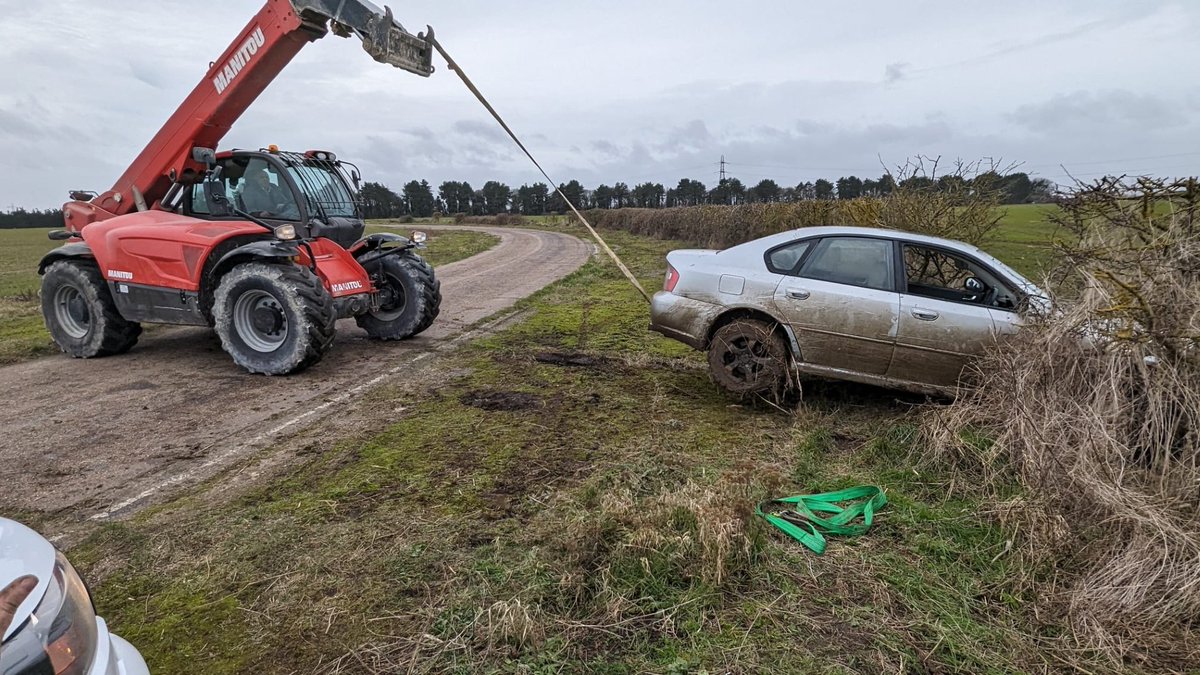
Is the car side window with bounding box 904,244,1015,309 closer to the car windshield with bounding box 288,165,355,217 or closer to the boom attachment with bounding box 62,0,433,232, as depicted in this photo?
the boom attachment with bounding box 62,0,433,232

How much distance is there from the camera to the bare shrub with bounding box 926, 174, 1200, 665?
Answer: 113 inches

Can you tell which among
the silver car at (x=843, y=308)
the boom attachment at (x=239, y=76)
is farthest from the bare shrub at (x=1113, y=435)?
the boom attachment at (x=239, y=76)

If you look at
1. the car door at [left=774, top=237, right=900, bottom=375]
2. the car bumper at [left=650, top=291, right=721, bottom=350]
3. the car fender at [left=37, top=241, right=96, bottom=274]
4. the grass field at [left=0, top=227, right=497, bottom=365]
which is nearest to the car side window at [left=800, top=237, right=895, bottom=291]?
the car door at [left=774, top=237, right=900, bottom=375]

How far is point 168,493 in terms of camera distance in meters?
4.06

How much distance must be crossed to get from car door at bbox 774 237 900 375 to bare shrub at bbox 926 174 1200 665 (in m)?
1.10

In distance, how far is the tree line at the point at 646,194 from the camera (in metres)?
8.95

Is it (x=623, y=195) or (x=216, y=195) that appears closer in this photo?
(x=216, y=195)

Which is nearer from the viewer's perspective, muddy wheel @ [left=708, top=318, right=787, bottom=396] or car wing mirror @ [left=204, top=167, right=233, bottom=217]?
muddy wheel @ [left=708, top=318, right=787, bottom=396]

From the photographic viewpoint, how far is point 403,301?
8.59 metres

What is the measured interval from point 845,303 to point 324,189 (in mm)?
5849

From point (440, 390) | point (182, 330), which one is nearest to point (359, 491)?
point (440, 390)

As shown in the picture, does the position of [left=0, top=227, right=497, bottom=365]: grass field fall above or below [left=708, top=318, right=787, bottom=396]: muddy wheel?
below

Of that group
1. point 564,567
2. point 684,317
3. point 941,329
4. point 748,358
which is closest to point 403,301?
point 684,317

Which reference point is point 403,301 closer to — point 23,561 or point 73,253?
point 73,253
